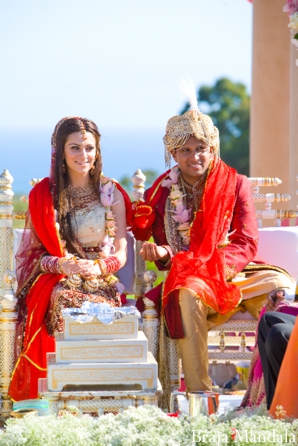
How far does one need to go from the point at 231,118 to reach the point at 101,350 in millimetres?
27905

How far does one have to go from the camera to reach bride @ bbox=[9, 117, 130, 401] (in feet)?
15.9

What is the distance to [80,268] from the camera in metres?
4.83

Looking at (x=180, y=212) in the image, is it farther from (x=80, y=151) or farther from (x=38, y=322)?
(x=38, y=322)

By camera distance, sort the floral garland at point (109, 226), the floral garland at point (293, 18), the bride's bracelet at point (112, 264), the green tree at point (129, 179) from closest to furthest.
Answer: the floral garland at point (293, 18) → the bride's bracelet at point (112, 264) → the floral garland at point (109, 226) → the green tree at point (129, 179)

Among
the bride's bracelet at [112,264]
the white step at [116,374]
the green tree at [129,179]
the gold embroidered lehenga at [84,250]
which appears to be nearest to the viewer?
the white step at [116,374]

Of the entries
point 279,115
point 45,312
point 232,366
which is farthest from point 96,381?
point 279,115

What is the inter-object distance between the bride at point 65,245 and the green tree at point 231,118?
2528 cm

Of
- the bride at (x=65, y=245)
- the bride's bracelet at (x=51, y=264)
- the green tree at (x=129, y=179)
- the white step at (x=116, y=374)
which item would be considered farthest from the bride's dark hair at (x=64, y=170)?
the green tree at (x=129, y=179)

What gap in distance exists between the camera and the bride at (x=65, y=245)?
15.9 ft

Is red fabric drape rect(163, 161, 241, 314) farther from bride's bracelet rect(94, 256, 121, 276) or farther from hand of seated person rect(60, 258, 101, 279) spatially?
hand of seated person rect(60, 258, 101, 279)

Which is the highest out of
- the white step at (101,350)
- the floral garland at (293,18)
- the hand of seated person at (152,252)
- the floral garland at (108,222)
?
the floral garland at (293,18)

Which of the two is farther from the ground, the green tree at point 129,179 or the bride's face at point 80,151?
the green tree at point 129,179

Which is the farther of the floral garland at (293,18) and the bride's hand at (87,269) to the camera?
the bride's hand at (87,269)

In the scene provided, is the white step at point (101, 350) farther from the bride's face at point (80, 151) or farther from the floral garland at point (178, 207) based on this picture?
the bride's face at point (80, 151)
